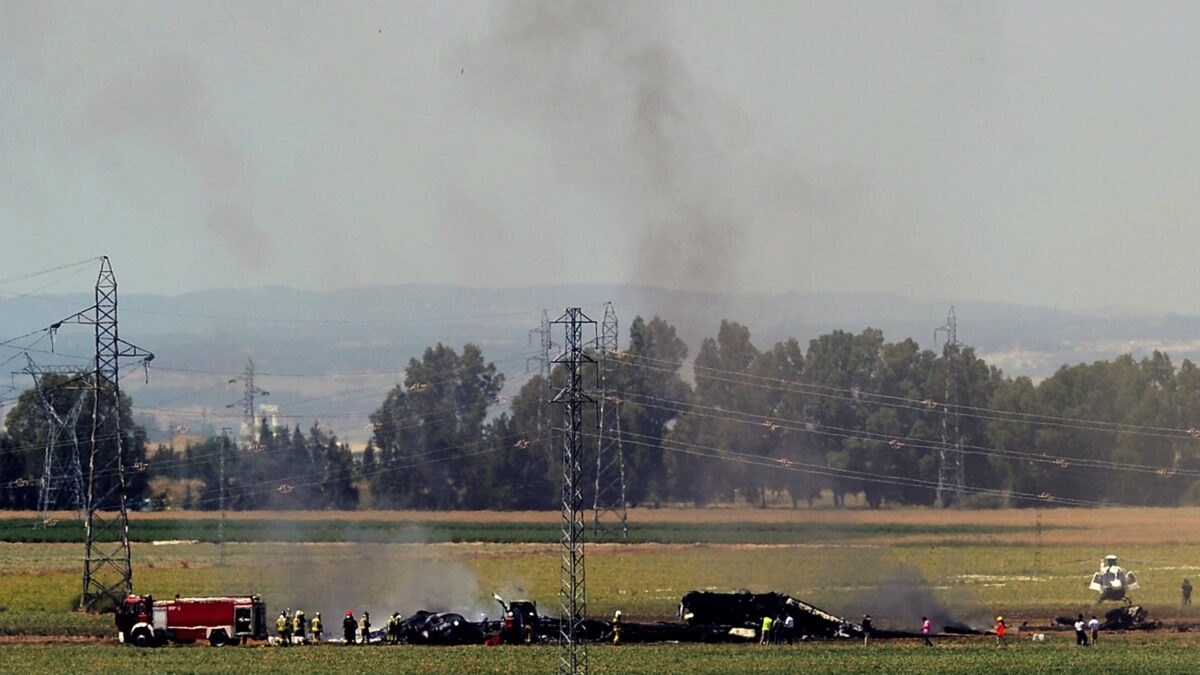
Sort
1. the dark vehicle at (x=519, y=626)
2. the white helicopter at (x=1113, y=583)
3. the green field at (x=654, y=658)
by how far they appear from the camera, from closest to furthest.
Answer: the green field at (x=654, y=658) < the dark vehicle at (x=519, y=626) < the white helicopter at (x=1113, y=583)

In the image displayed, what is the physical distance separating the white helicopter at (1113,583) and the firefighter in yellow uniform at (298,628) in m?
35.9

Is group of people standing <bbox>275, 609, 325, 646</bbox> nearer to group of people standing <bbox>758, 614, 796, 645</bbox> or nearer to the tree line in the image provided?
group of people standing <bbox>758, 614, 796, 645</bbox>

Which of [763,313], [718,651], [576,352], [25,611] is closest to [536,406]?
[763,313]

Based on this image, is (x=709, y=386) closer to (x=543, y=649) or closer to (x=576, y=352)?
(x=543, y=649)

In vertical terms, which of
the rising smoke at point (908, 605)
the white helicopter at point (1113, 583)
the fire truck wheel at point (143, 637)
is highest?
the white helicopter at point (1113, 583)

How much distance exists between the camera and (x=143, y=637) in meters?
62.0

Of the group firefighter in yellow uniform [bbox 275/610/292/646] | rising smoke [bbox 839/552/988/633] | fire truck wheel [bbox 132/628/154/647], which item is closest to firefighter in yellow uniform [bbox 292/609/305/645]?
firefighter in yellow uniform [bbox 275/610/292/646]

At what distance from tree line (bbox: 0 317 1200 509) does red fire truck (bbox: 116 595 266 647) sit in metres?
50.3

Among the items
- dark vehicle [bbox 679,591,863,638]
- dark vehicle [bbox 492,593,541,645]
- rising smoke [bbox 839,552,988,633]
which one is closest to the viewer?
dark vehicle [bbox 492,593,541,645]

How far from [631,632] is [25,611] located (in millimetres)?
28469

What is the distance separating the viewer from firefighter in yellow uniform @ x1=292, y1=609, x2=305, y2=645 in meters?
63.0

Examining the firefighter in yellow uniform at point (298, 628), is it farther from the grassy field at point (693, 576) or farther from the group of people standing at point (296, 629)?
the grassy field at point (693, 576)

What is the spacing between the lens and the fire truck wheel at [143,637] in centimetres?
6184

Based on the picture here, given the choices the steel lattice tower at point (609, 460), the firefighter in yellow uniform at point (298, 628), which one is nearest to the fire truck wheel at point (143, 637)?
the firefighter in yellow uniform at point (298, 628)
